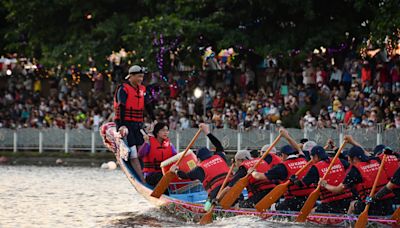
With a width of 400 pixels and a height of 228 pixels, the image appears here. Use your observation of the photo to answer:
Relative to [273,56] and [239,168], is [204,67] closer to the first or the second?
[273,56]

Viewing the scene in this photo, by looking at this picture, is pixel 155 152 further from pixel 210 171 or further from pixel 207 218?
pixel 207 218

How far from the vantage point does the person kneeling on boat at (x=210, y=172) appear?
16062mm

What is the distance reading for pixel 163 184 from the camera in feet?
56.2

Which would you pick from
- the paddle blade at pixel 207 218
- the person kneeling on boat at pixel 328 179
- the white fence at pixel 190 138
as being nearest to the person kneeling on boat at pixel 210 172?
the paddle blade at pixel 207 218

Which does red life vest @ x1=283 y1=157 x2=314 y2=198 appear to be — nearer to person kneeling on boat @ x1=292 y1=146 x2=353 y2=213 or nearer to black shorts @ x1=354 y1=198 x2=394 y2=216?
person kneeling on boat @ x1=292 y1=146 x2=353 y2=213

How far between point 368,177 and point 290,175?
1.28 metres

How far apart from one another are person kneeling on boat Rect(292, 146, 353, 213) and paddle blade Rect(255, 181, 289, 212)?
0.80 feet

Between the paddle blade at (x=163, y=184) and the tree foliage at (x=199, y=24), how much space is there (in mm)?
11774

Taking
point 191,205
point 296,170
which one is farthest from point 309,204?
point 191,205

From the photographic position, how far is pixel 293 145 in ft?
52.9

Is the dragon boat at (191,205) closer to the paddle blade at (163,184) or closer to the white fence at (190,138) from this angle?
the paddle blade at (163,184)

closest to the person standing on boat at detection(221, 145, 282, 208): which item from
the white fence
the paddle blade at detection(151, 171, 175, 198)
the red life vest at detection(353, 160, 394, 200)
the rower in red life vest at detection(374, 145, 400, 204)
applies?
the paddle blade at detection(151, 171, 175, 198)

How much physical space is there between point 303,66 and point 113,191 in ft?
34.1

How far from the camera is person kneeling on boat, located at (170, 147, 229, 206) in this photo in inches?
632
